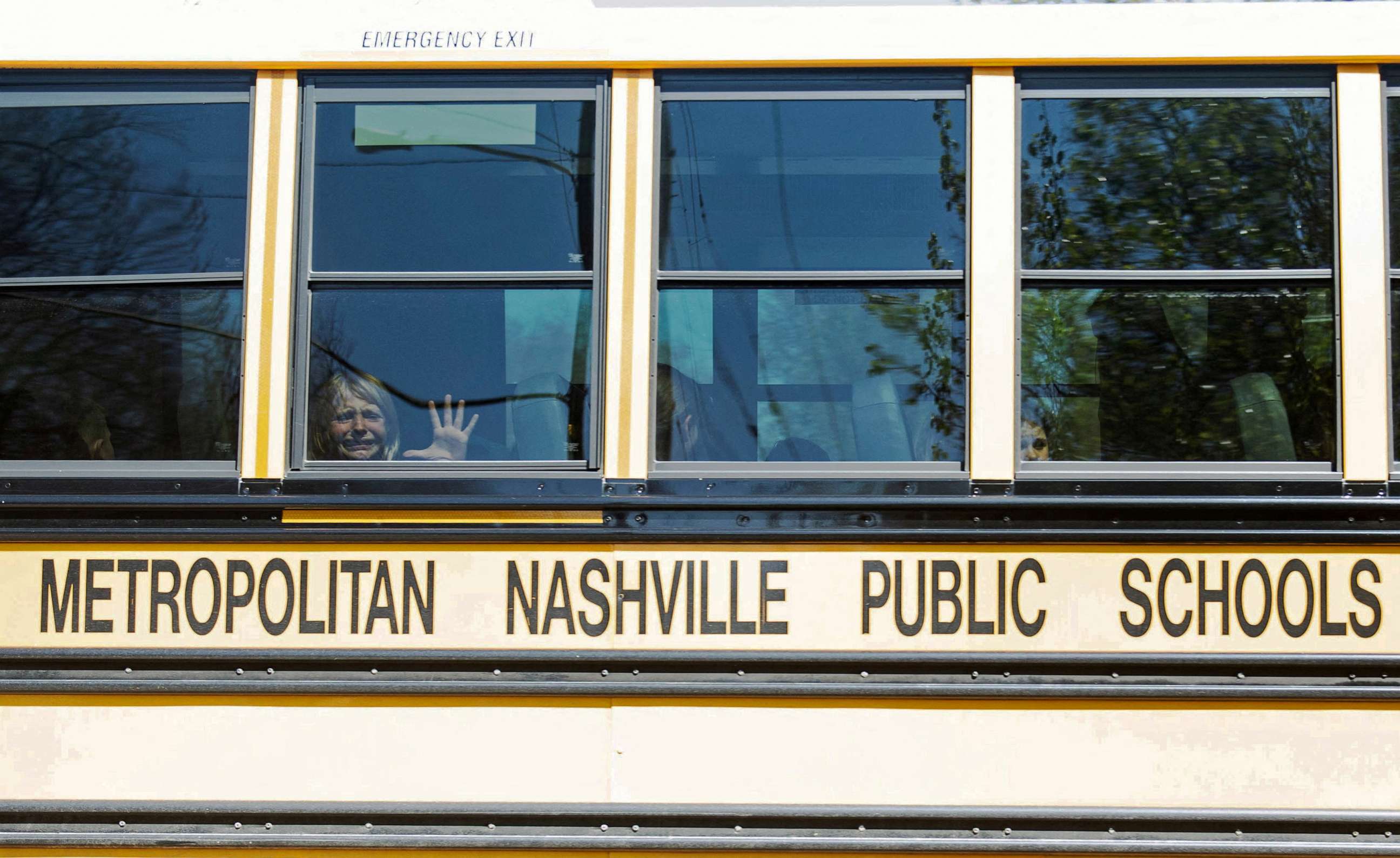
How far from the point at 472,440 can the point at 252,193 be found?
652 mm

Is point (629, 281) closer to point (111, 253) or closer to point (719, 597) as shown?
point (719, 597)

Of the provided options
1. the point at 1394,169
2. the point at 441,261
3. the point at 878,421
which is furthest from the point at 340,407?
the point at 1394,169

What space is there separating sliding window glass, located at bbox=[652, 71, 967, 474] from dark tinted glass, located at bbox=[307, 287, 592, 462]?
0.65 feet

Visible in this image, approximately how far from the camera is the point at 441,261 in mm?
2293

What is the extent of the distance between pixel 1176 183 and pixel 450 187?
1.44 metres

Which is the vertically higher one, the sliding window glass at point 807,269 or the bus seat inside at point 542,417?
the sliding window glass at point 807,269

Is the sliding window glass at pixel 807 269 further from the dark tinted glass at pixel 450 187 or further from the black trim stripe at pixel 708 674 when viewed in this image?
the black trim stripe at pixel 708 674

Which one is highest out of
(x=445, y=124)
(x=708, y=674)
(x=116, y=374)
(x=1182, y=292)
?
(x=445, y=124)

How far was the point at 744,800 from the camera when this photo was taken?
221cm

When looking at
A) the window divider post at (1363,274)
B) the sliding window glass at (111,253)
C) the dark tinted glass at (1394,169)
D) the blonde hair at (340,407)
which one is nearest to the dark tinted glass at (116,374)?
the sliding window glass at (111,253)

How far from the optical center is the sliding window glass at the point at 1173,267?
2230 millimetres

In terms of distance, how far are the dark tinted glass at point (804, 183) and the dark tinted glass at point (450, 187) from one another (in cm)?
22

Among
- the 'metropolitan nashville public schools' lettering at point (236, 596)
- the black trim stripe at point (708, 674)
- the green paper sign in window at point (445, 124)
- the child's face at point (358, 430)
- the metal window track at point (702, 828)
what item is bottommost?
the metal window track at point (702, 828)

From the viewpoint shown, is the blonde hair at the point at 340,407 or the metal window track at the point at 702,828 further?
the blonde hair at the point at 340,407
